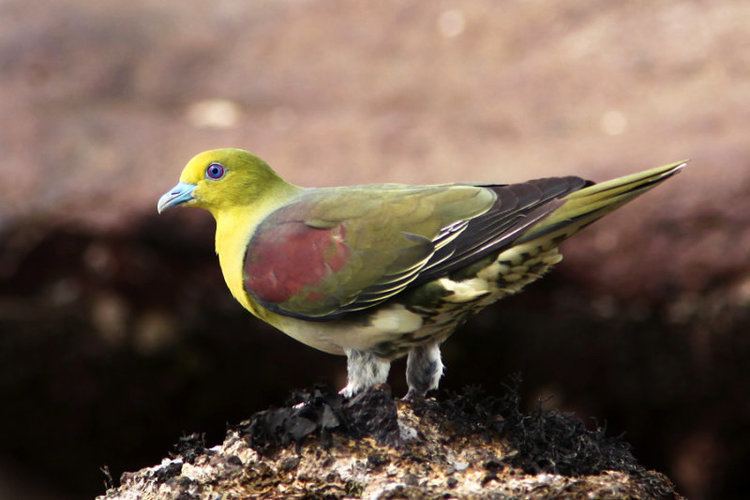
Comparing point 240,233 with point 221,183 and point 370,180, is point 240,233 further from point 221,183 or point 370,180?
point 370,180

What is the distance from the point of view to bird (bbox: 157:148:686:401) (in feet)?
14.9

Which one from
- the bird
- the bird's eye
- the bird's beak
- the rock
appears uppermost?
the bird's eye

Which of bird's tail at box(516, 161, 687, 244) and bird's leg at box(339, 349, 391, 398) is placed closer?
bird's tail at box(516, 161, 687, 244)

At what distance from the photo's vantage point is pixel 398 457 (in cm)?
388

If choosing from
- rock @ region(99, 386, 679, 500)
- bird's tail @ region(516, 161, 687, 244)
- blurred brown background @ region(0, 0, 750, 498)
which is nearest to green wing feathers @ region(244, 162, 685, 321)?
bird's tail @ region(516, 161, 687, 244)

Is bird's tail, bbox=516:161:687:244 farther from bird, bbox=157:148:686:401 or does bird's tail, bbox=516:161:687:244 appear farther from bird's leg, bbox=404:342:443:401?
bird's leg, bbox=404:342:443:401

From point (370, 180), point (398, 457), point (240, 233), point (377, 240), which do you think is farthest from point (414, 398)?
point (370, 180)

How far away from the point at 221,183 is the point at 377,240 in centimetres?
82

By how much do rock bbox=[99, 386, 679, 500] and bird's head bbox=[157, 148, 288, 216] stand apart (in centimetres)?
126

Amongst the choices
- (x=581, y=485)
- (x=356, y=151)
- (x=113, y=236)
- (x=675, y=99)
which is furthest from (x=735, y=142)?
(x=581, y=485)

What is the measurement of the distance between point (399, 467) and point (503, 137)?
16.8 feet

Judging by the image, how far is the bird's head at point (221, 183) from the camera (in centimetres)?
516

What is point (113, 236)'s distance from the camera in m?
8.36

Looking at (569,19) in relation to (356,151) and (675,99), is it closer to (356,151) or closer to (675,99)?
(675,99)
